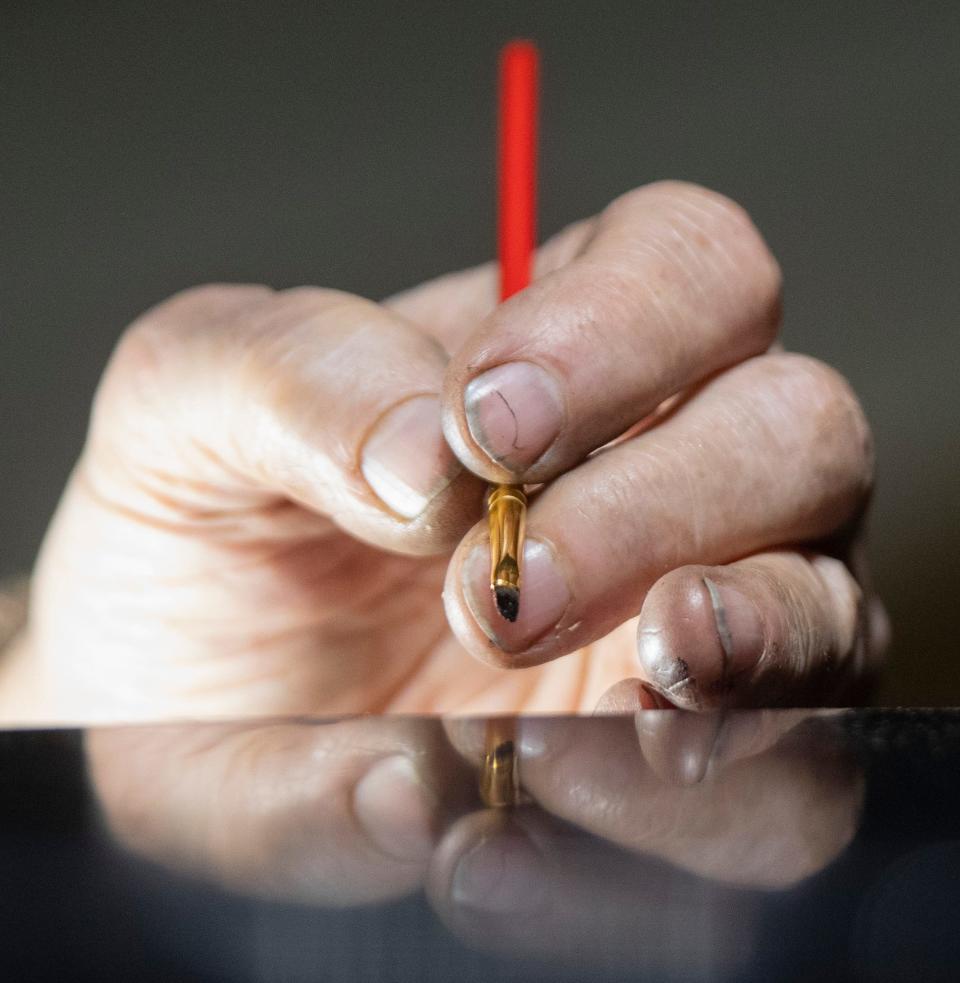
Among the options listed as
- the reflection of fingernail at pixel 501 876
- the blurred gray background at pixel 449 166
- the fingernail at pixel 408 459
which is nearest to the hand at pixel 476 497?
the fingernail at pixel 408 459

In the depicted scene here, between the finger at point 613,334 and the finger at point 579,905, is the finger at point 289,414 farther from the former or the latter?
the finger at point 579,905

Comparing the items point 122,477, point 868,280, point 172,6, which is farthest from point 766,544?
point 172,6

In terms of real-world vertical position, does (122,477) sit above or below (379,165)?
below

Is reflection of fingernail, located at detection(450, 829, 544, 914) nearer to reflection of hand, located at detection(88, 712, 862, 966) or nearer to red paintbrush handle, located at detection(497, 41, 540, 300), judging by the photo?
reflection of hand, located at detection(88, 712, 862, 966)

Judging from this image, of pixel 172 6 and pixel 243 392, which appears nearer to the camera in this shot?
pixel 243 392

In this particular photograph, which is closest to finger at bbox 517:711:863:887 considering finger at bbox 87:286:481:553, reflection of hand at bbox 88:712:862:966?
reflection of hand at bbox 88:712:862:966

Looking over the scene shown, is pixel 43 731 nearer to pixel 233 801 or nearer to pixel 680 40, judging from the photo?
pixel 233 801

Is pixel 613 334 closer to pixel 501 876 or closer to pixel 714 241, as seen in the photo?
pixel 714 241

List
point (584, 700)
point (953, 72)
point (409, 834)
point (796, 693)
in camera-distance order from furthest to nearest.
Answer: point (953, 72) → point (584, 700) → point (796, 693) → point (409, 834)
